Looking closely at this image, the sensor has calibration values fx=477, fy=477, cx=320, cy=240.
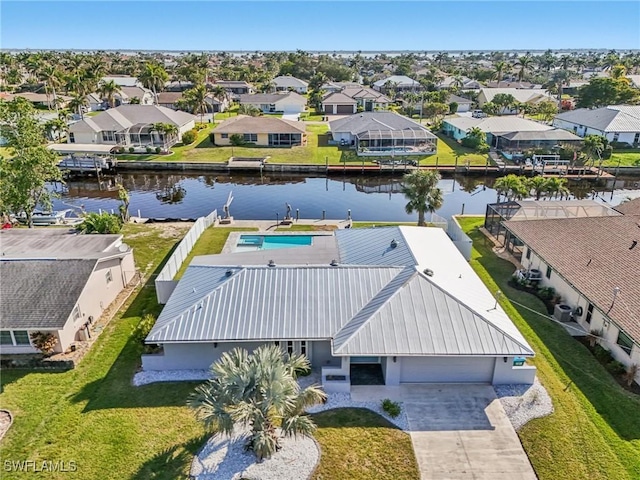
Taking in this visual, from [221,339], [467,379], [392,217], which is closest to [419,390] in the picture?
[467,379]

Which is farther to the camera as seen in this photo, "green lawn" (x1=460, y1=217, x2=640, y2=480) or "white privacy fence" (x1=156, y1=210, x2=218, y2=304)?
"white privacy fence" (x1=156, y1=210, x2=218, y2=304)

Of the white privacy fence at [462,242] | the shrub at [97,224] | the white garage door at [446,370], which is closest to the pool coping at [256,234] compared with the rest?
the shrub at [97,224]

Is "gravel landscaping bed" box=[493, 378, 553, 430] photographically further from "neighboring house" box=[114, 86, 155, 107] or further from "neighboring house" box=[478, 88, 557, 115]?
"neighboring house" box=[114, 86, 155, 107]

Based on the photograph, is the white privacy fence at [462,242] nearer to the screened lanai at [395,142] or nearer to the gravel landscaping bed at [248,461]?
the gravel landscaping bed at [248,461]

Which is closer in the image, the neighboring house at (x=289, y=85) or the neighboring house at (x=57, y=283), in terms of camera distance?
the neighboring house at (x=57, y=283)

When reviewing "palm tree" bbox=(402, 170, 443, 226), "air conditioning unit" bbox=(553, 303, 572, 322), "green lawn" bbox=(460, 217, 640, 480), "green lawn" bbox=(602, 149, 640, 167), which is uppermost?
"palm tree" bbox=(402, 170, 443, 226)

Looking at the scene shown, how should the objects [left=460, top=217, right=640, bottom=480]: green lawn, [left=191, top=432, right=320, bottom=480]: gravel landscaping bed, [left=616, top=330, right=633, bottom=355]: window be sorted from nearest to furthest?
[left=191, top=432, right=320, bottom=480]: gravel landscaping bed, [left=460, top=217, right=640, bottom=480]: green lawn, [left=616, top=330, right=633, bottom=355]: window

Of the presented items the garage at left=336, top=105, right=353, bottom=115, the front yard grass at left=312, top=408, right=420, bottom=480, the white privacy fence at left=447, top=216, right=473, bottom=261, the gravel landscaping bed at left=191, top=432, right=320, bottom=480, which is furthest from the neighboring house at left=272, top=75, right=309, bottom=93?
the gravel landscaping bed at left=191, top=432, right=320, bottom=480

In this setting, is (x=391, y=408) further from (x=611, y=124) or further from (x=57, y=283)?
(x=611, y=124)
